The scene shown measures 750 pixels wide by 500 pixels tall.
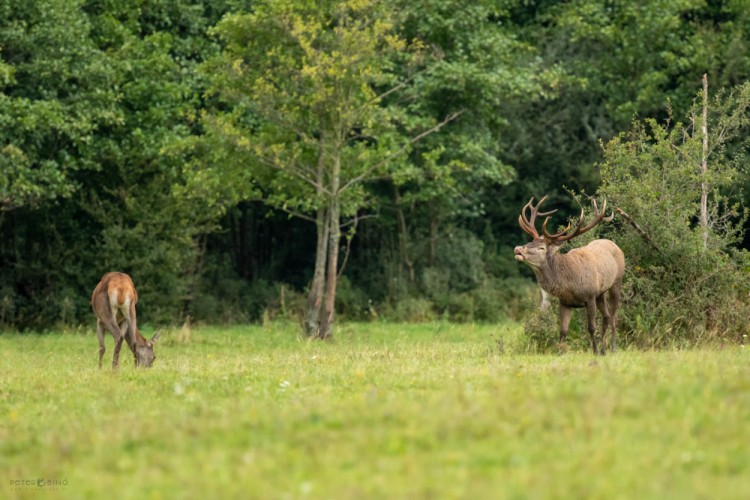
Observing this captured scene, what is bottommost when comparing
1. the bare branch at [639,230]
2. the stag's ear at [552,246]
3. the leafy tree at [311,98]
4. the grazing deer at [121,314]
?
the grazing deer at [121,314]

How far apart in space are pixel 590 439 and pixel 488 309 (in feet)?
78.8

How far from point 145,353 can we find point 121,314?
0.85 m

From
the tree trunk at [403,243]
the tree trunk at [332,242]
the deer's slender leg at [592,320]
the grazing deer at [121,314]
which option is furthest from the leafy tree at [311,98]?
the deer's slender leg at [592,320]

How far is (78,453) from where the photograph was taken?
9.84m

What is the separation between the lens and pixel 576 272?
16.9 m

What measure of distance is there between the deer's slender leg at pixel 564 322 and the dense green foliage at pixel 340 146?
1317mm

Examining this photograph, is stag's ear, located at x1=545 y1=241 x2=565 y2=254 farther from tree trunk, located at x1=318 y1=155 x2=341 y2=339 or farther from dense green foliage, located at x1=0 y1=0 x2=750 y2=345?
tree trunk, located at x1=318 y1=155 x2=341 y2=339

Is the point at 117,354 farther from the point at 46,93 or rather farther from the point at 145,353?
the point at 46,93

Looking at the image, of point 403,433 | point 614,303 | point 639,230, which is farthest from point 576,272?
point 403,433

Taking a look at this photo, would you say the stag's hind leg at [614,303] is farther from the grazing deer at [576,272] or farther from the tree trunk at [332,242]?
the tree trunk at [332,242]

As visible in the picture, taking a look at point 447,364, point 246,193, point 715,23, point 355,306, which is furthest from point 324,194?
point 715,23

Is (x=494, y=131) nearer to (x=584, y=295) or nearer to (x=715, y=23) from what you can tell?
(x=715, y=23)

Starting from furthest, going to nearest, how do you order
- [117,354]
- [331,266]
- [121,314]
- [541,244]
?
[331,266], [121,314], [117,354], [541,244]

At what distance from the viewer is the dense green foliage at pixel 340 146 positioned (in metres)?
25.8
